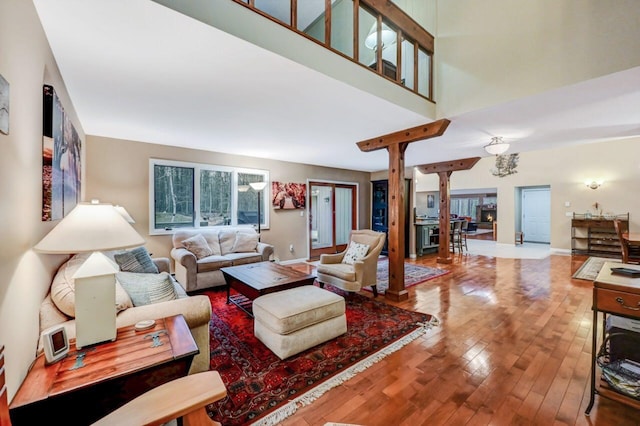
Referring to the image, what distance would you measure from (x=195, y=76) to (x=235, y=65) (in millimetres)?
421

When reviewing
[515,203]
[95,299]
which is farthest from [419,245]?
[95,299]

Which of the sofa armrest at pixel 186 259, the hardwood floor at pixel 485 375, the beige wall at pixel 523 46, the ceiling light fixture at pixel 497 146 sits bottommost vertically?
the hardwood floor at pixel 485 375

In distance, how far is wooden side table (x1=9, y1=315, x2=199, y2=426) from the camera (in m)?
1.07

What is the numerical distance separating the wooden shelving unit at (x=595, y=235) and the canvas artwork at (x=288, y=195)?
7426mm

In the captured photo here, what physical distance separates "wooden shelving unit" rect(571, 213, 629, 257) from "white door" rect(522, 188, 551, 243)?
1.80m

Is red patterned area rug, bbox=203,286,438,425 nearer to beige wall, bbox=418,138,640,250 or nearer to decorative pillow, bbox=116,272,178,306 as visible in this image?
decorative pillow, bbox=116,272,178,306

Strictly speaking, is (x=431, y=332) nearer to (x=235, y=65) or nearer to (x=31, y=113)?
(x=235, y=65)

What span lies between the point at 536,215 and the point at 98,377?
1205 cm

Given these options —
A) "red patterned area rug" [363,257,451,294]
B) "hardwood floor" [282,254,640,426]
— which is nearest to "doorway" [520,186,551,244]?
"red patterned area rug" [363,257,451,294]

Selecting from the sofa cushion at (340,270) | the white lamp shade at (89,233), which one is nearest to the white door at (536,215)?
the sofa cushion at (340,270)

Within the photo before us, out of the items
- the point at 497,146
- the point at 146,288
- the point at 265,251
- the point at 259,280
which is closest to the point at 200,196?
the point at 265,251

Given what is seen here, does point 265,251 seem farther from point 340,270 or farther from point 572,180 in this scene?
point 572,180

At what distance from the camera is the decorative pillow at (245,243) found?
4808mm

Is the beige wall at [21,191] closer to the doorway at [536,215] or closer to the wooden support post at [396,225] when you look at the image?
the wooden support post at [396,225]
